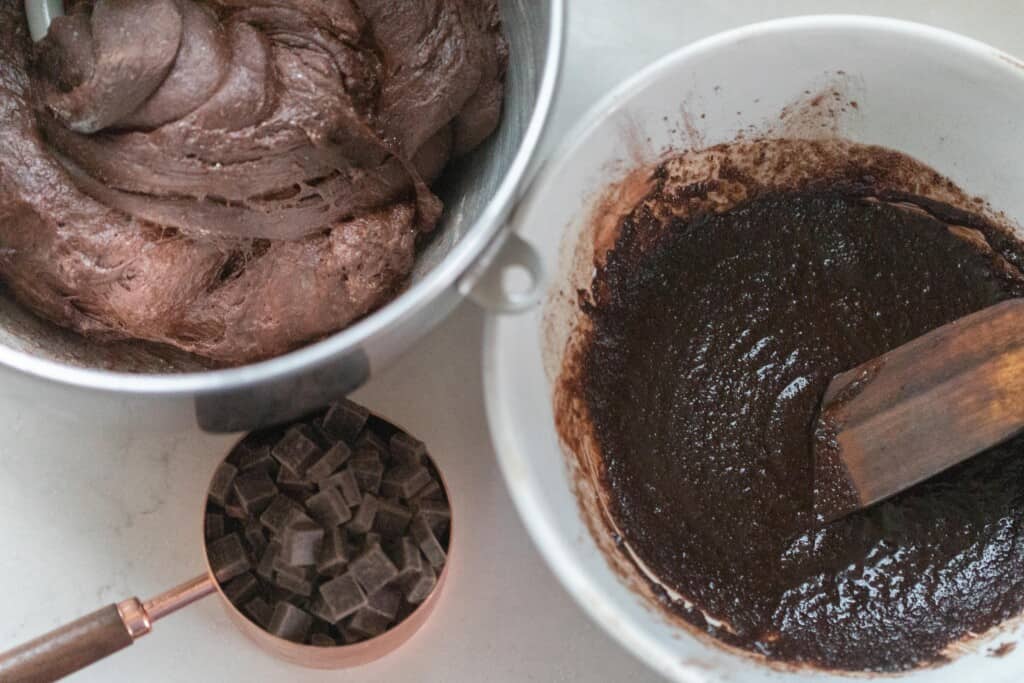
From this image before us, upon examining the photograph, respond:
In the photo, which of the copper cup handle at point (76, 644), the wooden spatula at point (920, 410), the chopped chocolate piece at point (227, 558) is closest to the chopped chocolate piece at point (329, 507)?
the chopped chocolate piece at point (227, 558)

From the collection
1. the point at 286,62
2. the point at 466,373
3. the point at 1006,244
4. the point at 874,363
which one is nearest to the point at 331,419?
the point at 466,373

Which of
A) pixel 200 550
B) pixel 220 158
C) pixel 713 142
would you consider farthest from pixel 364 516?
pixel 713 142

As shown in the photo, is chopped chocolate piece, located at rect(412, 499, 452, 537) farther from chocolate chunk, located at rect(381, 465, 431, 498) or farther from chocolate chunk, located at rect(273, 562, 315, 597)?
chocolate chunk, located at rect(273, 562, 315, 597)

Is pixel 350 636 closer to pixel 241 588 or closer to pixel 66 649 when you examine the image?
pixel 241 588

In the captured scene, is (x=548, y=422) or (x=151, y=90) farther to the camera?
(x=548, y=422)

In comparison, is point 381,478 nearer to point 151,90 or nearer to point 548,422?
point 548,422

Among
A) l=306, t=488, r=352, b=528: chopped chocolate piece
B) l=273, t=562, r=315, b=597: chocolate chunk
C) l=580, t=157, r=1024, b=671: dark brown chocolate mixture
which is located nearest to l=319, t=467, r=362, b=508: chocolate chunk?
l=306, t=488, r=352, b=528: chopped chocolate piece
